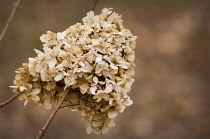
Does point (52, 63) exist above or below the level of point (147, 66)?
below

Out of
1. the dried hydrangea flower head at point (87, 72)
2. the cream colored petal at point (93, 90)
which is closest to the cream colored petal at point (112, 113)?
the dried hydrangea flower head at point (87, 72)

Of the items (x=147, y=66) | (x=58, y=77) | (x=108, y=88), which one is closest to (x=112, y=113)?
(x=108, y=88)

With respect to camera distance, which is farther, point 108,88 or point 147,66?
point 147,66

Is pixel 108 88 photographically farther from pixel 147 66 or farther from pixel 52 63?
pixel 147 66

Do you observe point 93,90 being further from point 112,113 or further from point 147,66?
point 147,66

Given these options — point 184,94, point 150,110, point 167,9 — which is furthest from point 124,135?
point 167,9

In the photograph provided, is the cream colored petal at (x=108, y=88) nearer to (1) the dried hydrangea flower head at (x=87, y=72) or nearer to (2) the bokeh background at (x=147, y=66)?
(1) the dried hydrangea flower head at (x=87, y=72)

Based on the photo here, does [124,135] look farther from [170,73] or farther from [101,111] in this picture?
[101,111]
